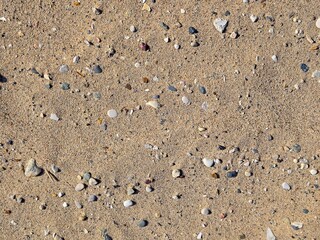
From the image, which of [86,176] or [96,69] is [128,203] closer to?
[86,176]

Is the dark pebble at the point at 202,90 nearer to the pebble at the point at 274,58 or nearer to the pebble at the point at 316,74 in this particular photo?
the pebble at the point at 274,58

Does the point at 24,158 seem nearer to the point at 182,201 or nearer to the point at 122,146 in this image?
the point at 122,146

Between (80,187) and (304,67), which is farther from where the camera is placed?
(80,187)

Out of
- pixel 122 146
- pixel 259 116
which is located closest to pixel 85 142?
pixel 122 146

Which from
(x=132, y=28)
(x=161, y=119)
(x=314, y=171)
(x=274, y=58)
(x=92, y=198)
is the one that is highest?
(x=274, y=58)

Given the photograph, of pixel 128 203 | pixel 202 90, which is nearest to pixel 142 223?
pixel 128 203

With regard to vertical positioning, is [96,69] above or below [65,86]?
above
